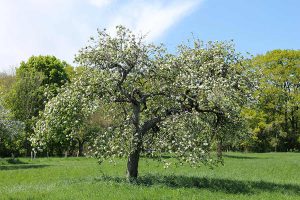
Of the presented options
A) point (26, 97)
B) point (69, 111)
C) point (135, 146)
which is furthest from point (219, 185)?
point (26, 97)

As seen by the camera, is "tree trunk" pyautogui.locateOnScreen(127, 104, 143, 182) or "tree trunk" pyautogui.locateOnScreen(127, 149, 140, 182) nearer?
"tree trunk" pyautogui.locateOnScreen(127, 104, 143, 182)

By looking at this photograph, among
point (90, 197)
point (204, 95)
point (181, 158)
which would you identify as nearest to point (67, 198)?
point (90, 197)

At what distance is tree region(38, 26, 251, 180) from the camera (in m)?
22.8

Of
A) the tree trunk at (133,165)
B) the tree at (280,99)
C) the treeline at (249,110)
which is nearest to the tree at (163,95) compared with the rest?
the tree trunk at (133,165)

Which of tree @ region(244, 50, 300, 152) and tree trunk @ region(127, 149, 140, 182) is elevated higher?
tree @ region(244, 50, 300, 152)

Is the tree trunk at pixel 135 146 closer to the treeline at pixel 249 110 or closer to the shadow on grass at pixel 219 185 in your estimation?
the shadow on grass at pixel 219 185

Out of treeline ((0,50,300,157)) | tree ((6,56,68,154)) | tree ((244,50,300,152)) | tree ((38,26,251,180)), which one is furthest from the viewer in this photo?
tree ((244,50,300,152))

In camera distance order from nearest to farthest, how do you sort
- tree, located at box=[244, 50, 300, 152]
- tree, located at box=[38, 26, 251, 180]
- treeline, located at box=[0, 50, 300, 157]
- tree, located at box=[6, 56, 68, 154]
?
1. tree, located at box=[38, 26, 251, 180]
2. tree, located at box=[6, 56, 68, 154]
3. treeline, located at box=[0, 50, 300, 157]
4. tree, located at box=[244, 50, 300, 152]

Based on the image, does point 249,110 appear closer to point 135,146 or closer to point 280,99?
point 280,99

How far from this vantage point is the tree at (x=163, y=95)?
22.8 metres

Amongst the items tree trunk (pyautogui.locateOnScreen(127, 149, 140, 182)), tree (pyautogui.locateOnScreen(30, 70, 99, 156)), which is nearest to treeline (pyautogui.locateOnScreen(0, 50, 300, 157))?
tree trunk (pyautogui.locateOnScreen(127, 149, 140, 182))

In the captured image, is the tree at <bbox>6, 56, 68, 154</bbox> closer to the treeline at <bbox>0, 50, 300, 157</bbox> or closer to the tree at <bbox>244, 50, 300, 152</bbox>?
the treeline at <bbox>0, 50, 300, 157</bbox>

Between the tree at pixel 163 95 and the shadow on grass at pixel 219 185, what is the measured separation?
1.44 metres

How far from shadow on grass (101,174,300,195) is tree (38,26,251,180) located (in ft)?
4.72
